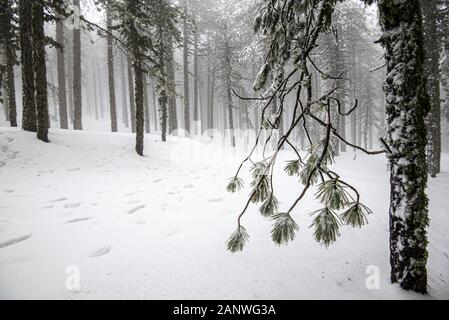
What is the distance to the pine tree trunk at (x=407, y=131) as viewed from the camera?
8.00 feet

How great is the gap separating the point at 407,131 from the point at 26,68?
12505mm

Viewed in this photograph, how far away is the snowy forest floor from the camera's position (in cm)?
267

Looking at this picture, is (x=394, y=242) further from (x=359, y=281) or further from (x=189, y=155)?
(x=189, y=155)

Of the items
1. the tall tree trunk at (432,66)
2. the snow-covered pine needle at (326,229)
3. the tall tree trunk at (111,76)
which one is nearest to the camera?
the snow-covered pine needle at (326,229)

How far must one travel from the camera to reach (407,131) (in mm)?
2504

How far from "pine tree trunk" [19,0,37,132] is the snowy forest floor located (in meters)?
A: 3.62

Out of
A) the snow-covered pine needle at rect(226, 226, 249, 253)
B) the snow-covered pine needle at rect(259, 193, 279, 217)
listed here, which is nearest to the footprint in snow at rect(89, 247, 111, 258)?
the snow-covered pine needle at rect(226, 226, 249, 253)

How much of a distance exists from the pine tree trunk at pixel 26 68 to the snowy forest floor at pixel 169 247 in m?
3.62

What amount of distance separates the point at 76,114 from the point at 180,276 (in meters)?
17.5

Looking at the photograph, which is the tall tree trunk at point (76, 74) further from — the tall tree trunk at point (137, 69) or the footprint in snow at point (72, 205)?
the footprint in snow at point (72, 205)

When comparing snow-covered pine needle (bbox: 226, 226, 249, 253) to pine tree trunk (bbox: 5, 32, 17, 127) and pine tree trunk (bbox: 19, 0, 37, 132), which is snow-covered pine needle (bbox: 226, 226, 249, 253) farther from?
pine tree trunk (bbox: 5, 32, 17, 127)

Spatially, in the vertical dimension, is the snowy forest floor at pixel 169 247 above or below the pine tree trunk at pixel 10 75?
below

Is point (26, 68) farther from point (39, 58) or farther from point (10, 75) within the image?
point (10, 75)

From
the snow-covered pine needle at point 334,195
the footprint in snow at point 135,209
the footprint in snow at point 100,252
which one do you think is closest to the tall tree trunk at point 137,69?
the footprint in snow at point 135,209
